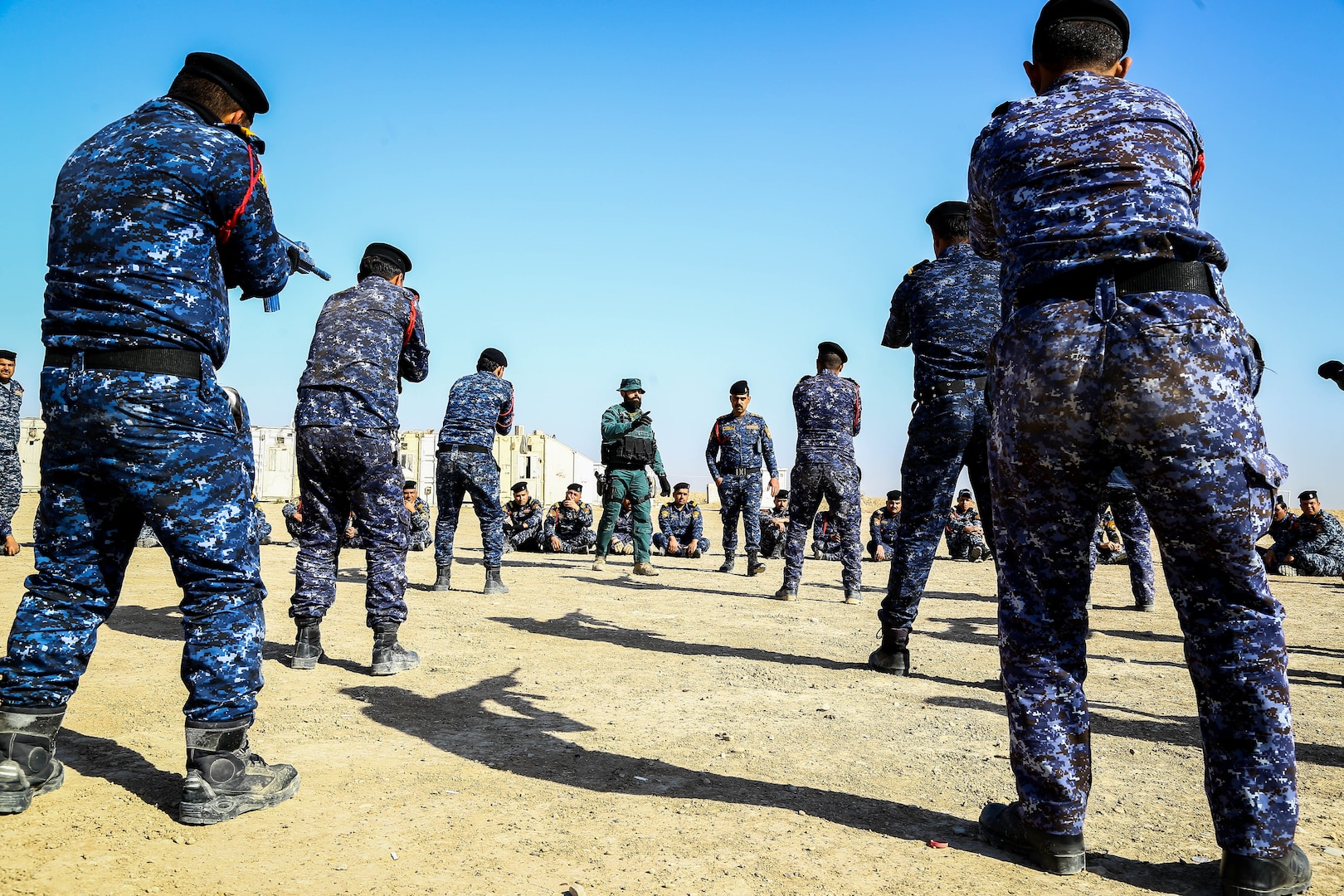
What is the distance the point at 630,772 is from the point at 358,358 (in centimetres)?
292

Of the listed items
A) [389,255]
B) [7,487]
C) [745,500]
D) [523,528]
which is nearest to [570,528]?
[523,528]

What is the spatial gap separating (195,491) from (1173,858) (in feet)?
9.67

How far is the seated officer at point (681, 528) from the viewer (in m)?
15.6

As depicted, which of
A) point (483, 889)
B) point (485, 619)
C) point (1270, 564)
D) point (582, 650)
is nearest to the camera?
point (483, 889)

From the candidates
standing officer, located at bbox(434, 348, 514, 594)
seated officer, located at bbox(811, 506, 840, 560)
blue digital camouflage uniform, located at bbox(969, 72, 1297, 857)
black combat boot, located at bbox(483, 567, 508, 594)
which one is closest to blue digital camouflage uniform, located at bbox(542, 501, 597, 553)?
seated officer, located at bbox(811, 506, 840, 560)

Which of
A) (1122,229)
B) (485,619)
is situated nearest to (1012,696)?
(1122,229)

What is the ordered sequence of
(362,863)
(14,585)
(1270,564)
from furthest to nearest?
(1270,564) → (14,585) → (362,863)

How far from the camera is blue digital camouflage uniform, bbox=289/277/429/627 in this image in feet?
15.8

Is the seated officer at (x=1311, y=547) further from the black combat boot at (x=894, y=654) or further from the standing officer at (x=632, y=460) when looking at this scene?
the black combat boot at (x=894, y=654)

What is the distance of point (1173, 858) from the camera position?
→ 2.39m

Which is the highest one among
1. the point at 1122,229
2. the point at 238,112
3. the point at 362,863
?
the point at 238,112

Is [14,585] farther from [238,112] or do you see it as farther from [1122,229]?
[1122,229]

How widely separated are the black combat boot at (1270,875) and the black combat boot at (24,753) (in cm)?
325

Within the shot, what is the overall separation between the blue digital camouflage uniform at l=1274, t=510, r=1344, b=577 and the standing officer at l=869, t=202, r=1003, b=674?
11164 millimetres
